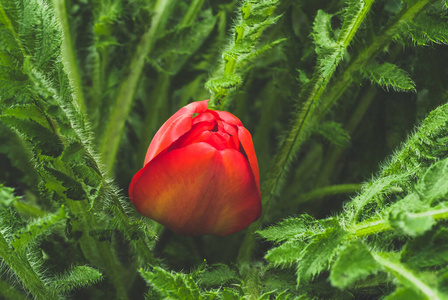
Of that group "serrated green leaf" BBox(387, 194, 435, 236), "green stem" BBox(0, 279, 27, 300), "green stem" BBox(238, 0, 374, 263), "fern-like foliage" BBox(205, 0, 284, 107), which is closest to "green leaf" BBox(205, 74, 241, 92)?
"fern-like foliage" BBox(205, 0, 284, 107)

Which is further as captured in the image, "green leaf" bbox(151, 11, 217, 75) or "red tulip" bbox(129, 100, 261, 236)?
"green leaf" bbox(151, 11, 217, 75)

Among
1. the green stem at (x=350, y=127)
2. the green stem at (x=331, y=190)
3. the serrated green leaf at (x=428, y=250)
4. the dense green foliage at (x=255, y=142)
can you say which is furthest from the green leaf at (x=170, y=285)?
the green stem at (x=350, y=127)

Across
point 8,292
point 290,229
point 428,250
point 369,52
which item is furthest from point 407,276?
point 8,292

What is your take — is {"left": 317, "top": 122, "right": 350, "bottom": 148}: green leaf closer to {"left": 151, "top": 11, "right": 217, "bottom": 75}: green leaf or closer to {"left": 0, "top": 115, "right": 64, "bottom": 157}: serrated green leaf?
{"left": 151, "top": 11, "right": 217, "bottom": 75}: green leaf

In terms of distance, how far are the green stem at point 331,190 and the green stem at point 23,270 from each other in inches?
16.6

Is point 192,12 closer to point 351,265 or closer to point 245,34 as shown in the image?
point 245,34

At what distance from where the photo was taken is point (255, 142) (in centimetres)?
92

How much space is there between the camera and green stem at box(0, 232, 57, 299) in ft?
1.75

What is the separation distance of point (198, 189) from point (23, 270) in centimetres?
22

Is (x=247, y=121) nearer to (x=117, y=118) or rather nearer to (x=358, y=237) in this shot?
(x=117, y=118)

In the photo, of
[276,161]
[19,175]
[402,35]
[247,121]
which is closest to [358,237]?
[276,161]

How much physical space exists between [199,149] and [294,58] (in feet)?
1.03

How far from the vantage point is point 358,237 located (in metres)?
0.54

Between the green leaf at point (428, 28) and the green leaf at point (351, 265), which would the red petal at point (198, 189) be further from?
the green leaf at point (428, 28)
